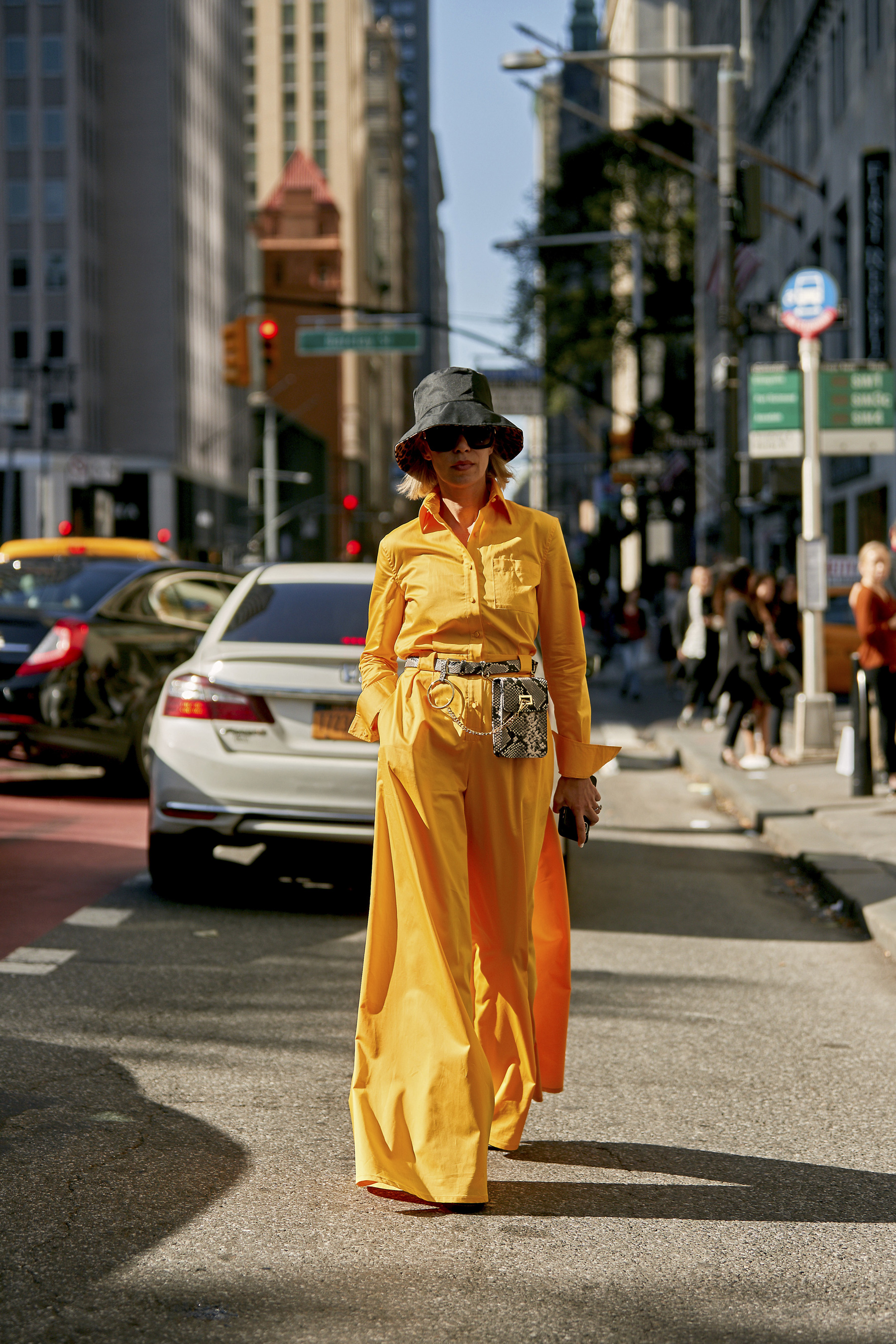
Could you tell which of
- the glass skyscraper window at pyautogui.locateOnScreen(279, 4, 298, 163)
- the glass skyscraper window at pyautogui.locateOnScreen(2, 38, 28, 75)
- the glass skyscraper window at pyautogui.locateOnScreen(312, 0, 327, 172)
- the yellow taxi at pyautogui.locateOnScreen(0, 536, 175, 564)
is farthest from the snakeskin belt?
the glass skyscraper window at pyautogui.locateOnScreen(312, 0, 327, 172)

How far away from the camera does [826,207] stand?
32.2 metres

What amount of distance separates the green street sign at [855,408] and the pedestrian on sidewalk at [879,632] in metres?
4.32

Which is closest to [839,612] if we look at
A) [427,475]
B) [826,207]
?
[826,207]

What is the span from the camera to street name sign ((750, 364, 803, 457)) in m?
Result: 16.1

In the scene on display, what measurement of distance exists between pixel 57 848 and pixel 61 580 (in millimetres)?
3305

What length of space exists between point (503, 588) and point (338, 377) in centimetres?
13435

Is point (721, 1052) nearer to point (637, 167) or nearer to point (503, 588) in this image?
point (503, 588)

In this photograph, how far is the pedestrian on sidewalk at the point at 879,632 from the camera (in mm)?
11719

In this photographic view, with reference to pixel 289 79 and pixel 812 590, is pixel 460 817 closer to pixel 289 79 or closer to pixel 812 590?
pixel 812 590

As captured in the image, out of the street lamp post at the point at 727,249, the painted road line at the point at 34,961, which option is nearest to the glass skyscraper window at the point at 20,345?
the street lamp post at the point at 727,249

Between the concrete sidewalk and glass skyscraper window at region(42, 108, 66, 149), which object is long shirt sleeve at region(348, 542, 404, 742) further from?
glass skyscraper window at region(42, 108, 66, 149)

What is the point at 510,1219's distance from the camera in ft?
12.6

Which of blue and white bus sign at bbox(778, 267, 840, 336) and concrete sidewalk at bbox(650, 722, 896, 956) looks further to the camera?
blue and white bus sign at bbox(778, 267, 840, 336)

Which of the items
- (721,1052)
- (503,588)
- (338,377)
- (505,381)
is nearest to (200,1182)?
(503,588)
